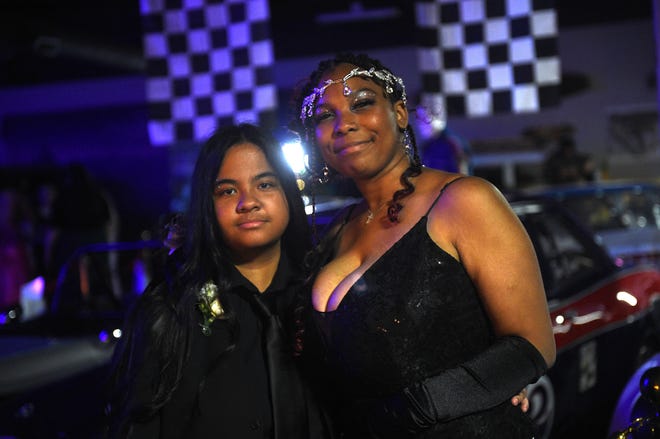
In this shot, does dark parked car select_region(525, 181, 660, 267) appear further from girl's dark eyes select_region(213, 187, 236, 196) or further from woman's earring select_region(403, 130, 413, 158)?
girl's dark eyes select_region(213, 187, 236, 196)

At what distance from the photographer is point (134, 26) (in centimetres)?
1314

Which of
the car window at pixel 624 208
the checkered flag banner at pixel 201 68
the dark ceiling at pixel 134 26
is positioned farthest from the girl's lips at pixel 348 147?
the dark ceiling at pixel 134 26

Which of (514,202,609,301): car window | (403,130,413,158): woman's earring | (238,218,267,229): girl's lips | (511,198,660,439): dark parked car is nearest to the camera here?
(403,130,413,158): woman's earring

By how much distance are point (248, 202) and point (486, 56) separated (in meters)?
3.54

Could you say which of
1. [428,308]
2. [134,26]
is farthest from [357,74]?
[134,26]

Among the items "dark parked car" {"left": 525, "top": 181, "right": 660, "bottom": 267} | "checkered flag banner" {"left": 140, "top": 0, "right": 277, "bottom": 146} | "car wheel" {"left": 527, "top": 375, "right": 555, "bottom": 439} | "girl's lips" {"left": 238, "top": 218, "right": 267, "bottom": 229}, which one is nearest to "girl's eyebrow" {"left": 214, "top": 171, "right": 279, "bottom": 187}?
"girl's lips" {"left": 238, "top": 218, "right": 267, "bottom": 229}

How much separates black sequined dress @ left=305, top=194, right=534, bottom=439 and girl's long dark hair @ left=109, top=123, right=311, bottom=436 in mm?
520

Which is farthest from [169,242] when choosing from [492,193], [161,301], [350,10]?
[350,10]

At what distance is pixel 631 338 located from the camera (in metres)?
4.49

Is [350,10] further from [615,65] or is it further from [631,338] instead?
[631,338]

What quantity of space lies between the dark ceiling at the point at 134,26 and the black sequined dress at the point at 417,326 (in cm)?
948

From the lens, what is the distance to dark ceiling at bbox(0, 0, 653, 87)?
11125 millimetres

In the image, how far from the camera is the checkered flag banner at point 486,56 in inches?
219

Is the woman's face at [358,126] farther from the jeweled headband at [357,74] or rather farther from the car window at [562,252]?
the car window at [562,252]
